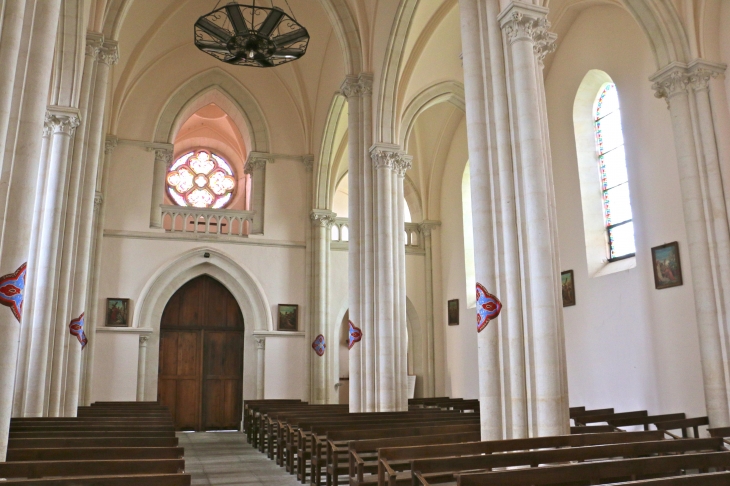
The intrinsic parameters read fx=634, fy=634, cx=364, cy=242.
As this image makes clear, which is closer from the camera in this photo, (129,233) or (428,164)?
(129,233)

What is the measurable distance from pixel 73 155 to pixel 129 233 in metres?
6.99

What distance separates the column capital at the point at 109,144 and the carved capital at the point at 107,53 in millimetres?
5873

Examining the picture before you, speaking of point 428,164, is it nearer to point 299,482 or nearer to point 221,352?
point 221,352

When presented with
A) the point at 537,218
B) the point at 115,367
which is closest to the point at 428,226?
the point at 115,367

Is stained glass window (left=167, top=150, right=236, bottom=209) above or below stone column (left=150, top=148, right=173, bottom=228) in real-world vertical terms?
above

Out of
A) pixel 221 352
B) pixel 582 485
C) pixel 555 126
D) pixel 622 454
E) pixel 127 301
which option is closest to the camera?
pixel 582 485

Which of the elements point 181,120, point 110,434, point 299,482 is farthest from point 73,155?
point 181,120

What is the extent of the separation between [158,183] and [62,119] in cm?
811

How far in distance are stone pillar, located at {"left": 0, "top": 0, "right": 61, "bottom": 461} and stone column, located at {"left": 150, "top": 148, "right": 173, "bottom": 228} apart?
12356 millimetres

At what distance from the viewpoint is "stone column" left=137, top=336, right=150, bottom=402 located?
1745 centimetres

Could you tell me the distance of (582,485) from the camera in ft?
16.1

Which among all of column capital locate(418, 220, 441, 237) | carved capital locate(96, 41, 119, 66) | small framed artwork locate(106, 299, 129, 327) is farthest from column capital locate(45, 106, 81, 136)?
column capital locate(418, 220, 441, 237)

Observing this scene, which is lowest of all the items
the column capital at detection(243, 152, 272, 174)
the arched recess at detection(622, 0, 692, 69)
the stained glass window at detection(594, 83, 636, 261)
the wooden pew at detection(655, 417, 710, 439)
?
the wooden pew at detection(655, 417, 710, 439)

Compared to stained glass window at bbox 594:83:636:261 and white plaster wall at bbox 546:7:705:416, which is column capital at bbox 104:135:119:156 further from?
stained glass window at bbox 594:83:636:261
